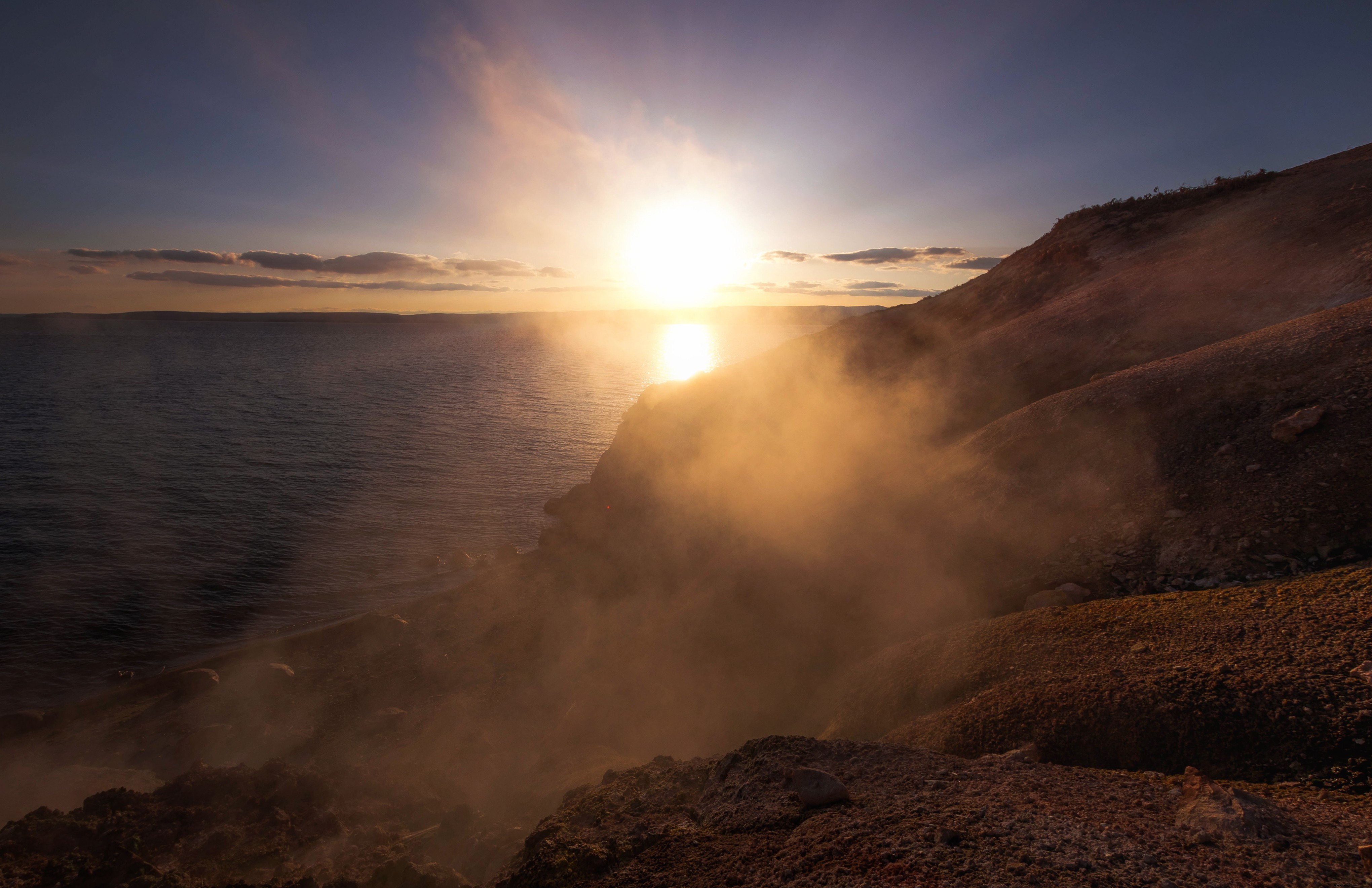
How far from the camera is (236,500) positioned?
37.2 meters

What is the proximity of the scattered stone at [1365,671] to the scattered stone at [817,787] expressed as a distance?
6.40 m

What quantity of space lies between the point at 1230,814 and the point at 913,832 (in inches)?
115

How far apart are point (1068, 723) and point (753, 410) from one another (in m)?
22.6

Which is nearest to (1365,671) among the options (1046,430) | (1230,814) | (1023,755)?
(1230,814)

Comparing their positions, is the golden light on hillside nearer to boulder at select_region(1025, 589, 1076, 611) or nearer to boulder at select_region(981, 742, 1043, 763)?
boulder at select_region(1025, 589, 1076, 611)

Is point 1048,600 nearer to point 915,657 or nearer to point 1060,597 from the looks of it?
point 1060,597

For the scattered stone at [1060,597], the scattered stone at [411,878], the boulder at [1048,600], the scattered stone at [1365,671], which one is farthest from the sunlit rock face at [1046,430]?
the scattered stone at [411,878]

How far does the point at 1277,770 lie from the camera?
6.65m

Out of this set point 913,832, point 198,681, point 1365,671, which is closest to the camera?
point 913,832

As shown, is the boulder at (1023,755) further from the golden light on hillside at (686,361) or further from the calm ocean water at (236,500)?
the golden light on hillside at (686,361)

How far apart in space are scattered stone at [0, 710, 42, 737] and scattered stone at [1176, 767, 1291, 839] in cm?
2944

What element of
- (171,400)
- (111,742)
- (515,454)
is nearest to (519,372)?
(171,400)

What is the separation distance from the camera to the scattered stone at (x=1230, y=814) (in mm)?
5359

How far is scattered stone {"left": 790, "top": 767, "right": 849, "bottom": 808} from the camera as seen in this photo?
7426 millimetres
